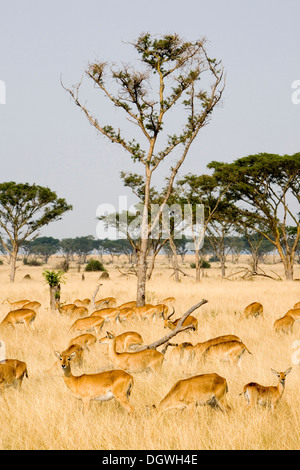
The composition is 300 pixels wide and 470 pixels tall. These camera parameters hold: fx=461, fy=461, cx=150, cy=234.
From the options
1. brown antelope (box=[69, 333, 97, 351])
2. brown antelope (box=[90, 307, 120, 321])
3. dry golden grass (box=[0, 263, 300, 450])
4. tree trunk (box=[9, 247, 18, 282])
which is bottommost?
dry golden grass (box=[0, 263, 300, 450])

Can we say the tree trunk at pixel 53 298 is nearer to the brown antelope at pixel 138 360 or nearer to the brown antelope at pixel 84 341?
the brown antelope at pixel 84 341

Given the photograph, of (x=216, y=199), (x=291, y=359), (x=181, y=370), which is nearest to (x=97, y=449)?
(x=181, y=370)

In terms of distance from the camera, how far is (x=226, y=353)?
293 inches

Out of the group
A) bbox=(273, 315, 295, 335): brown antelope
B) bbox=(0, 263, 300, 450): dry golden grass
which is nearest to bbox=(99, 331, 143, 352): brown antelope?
bbox=(0, 263, 300, 450): dry golden grass

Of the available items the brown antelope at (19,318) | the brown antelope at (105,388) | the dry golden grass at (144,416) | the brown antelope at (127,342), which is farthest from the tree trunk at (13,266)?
the brown antelope at (105,388)

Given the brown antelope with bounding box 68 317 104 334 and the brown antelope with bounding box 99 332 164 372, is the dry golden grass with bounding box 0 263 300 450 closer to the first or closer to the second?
the brown antelope with bounding box 99 332 164 372

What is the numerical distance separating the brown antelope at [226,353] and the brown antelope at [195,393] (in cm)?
209

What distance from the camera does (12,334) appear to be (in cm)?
1105

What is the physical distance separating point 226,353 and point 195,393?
94.4 inches

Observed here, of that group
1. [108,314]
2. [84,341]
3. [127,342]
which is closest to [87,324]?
[108,314]

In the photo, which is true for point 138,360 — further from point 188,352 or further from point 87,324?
point 87,324

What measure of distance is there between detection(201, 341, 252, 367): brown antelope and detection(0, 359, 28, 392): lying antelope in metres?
2.88

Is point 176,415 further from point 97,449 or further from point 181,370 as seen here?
point 181,370

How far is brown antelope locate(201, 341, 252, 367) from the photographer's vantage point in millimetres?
7445
